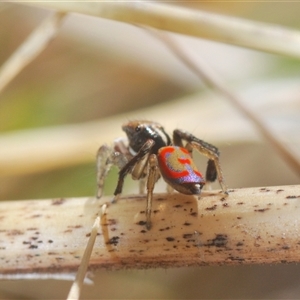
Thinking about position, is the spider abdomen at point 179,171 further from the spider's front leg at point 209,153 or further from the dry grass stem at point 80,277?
the dry grass stem at point 80,277

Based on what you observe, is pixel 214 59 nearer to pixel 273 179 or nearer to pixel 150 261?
pixel 273 179

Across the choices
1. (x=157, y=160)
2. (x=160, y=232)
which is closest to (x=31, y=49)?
(x=157, y=160)

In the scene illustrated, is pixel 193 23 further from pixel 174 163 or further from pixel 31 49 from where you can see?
pixel 31 49

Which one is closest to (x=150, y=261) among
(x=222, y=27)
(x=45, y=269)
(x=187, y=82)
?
(x=45, y=269)

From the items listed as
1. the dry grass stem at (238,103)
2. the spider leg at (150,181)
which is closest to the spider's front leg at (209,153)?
the spider leg at (150,181)

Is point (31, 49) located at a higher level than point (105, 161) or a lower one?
higher

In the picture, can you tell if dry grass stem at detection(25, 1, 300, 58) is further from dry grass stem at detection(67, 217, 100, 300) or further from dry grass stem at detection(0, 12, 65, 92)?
dry grass stem at detection(67, 217, 100, 300)
